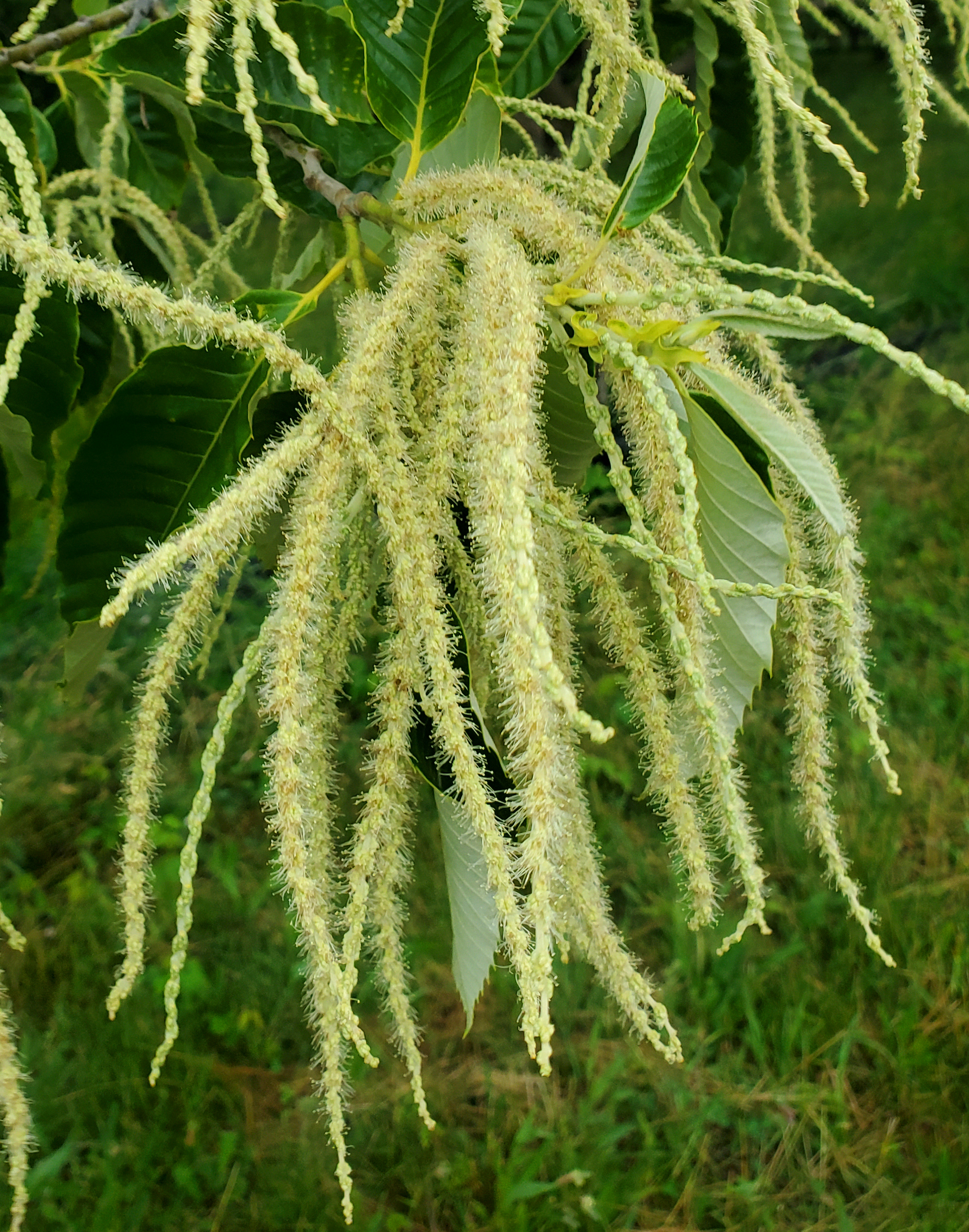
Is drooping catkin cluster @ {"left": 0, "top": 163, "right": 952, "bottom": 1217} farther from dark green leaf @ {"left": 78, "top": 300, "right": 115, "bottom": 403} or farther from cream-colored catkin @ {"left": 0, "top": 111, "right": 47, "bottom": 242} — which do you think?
dark green leaf @ {"left": 78, "top": 300, "right": 115, "bottom": 403}

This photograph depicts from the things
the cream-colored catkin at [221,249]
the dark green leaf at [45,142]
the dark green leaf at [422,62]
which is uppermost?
the dark green leaf at [45,142]

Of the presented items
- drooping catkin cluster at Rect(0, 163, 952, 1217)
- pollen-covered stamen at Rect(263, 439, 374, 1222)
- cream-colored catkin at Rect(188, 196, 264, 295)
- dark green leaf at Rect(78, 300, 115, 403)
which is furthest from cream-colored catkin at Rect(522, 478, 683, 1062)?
dark green leaf at Rect(78, 300, 115, 403)

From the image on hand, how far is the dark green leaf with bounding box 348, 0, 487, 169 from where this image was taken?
70 cm

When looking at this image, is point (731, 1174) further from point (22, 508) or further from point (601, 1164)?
point (22, 508)

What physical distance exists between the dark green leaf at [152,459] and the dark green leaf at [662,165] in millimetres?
284

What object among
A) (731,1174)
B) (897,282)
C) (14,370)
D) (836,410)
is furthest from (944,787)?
(897,282)

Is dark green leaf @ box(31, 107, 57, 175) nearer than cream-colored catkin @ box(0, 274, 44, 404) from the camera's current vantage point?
No

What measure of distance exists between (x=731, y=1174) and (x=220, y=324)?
2.17 m

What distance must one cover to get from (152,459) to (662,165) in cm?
42

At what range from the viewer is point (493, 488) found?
496mm

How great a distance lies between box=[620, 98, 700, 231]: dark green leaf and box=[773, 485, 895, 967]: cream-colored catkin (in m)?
0.22

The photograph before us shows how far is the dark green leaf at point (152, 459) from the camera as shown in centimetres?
69

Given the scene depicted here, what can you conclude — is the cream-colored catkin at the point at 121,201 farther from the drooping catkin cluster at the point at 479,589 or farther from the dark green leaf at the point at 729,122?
the dark green leaf at the point at 729,122

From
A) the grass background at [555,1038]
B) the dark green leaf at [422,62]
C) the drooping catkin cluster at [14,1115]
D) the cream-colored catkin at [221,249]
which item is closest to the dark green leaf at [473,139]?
the dark green leaf at [422,62]
